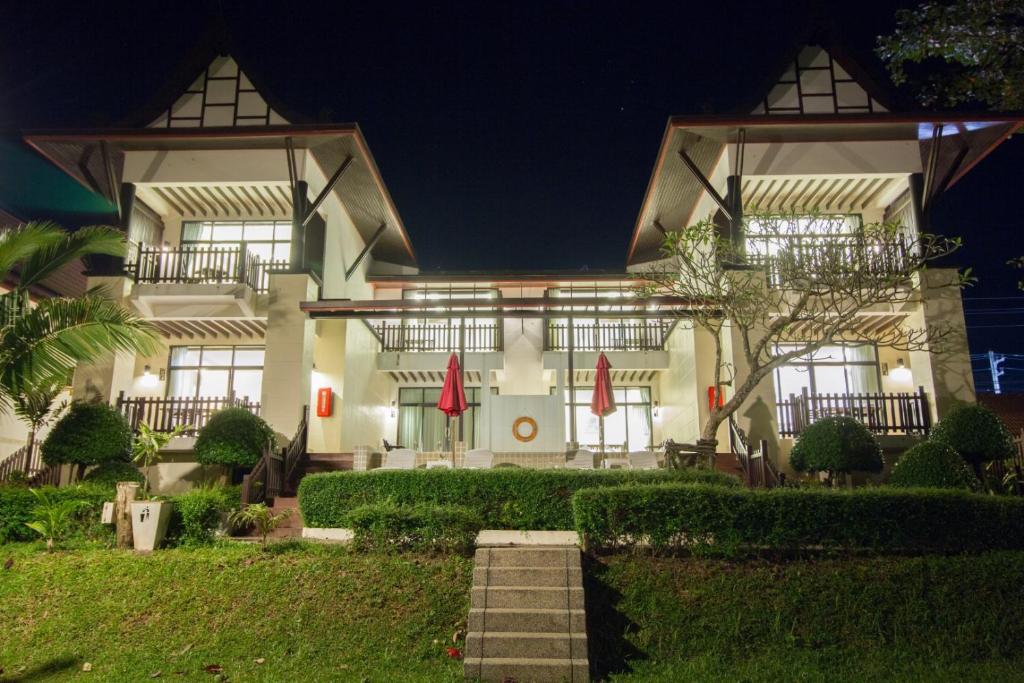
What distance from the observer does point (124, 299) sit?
16.9 m

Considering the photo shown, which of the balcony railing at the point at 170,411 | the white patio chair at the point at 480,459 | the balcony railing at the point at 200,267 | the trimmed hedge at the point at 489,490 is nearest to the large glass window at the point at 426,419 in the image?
the balcony railing at the point at 200,267

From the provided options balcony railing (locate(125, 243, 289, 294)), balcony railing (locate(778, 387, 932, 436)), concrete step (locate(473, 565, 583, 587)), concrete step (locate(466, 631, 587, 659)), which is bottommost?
concrete step (locate(466, 631, 587, 659))

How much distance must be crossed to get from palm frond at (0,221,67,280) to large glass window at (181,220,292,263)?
7.95 m

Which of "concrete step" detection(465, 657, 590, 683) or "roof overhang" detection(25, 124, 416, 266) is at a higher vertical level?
"roof overhang" detection(25, 124, 416, 266)

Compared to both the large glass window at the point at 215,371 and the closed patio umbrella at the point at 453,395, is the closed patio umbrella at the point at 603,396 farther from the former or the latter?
the large glass window at the point at 215,371

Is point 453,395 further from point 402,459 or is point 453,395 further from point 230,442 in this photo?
point 230,442

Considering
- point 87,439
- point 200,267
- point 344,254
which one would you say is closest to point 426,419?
point 344,254

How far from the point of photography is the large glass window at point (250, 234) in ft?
62.8

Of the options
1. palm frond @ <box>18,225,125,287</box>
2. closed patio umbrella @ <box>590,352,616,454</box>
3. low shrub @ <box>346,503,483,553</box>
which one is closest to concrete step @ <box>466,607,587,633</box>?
low shrub @ <box>346,503,483,553</box>

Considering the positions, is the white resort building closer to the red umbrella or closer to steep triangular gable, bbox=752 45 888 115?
steep triangular gable, bbox=752 45 888 115

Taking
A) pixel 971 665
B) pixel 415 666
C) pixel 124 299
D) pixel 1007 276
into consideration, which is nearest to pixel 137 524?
pixel 415 666

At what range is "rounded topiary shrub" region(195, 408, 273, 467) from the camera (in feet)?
45.9

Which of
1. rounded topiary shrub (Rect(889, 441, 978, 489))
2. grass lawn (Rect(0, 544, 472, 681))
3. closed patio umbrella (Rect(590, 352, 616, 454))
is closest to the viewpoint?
grass lawn (Rect(0, 544, 472, 681))

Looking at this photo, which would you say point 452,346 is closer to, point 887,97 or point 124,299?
point 124,299
